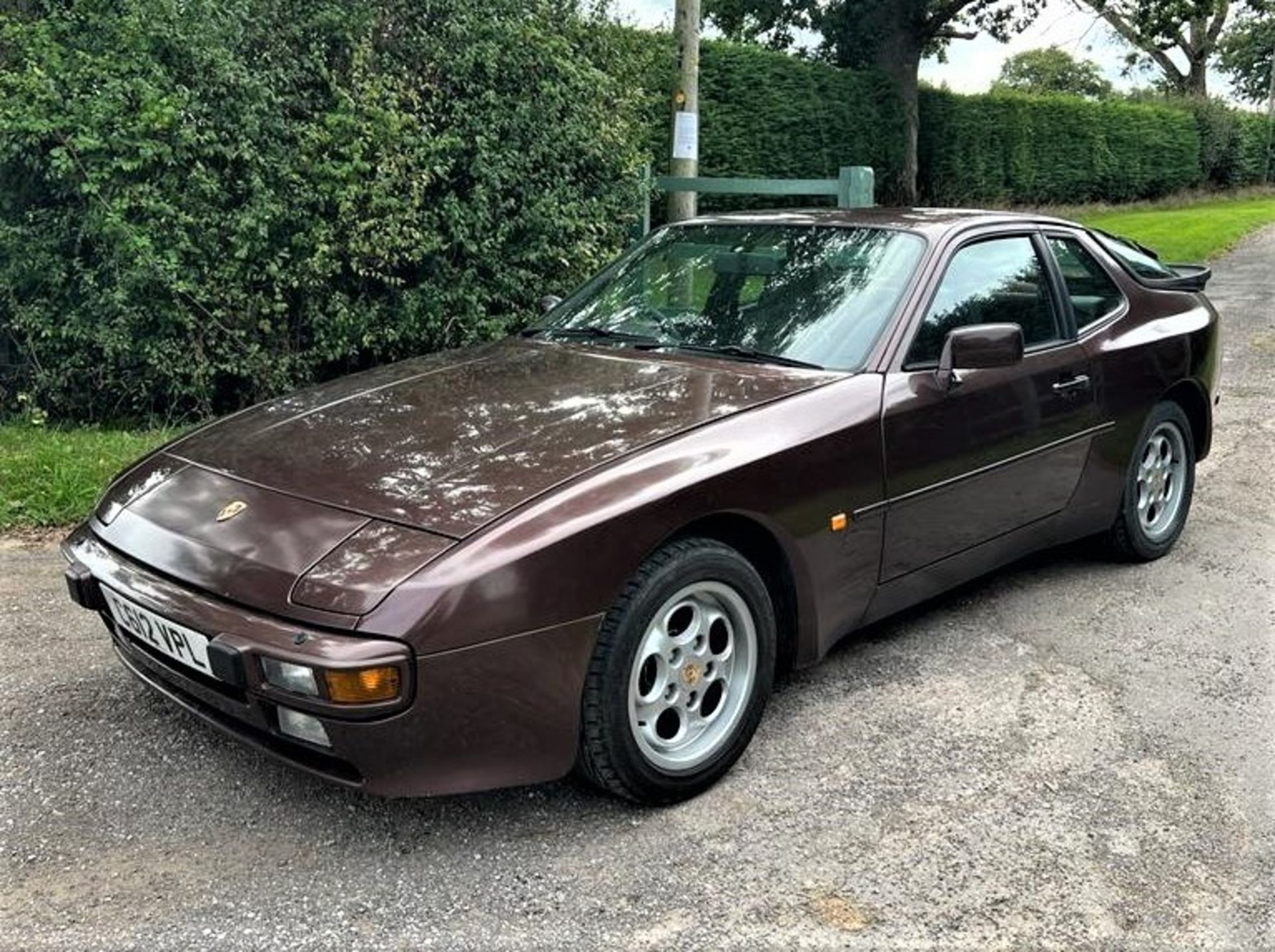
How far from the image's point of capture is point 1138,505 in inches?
183

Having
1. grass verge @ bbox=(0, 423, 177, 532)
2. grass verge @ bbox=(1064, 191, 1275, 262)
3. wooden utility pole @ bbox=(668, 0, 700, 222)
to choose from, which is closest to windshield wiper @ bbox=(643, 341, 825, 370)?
grass verge @ bbox=(0, 423, 177, 532)

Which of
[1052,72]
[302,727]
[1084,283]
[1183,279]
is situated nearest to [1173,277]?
[1183,279]

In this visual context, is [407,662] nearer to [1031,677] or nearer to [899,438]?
[899,438]

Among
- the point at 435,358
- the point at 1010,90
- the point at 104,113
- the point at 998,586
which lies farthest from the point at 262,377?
the point at 1010,90

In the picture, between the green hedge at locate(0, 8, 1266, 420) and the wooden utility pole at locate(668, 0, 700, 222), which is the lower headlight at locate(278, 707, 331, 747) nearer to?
the green hedge at locate(0, 8, 1266, 420)

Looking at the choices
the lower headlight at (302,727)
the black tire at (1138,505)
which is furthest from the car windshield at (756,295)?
the lower headlight at (302,727)

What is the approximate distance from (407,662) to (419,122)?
5.10m

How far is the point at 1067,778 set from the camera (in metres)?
3.04

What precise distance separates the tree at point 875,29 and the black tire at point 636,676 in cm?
1933

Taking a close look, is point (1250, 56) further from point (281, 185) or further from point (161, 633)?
point (161, 633)

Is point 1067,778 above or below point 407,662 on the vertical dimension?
below

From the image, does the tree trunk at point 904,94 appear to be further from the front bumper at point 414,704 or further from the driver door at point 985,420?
the front bumper at point 414,704

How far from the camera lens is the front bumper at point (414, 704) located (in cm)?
238

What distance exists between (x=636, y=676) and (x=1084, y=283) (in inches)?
109
